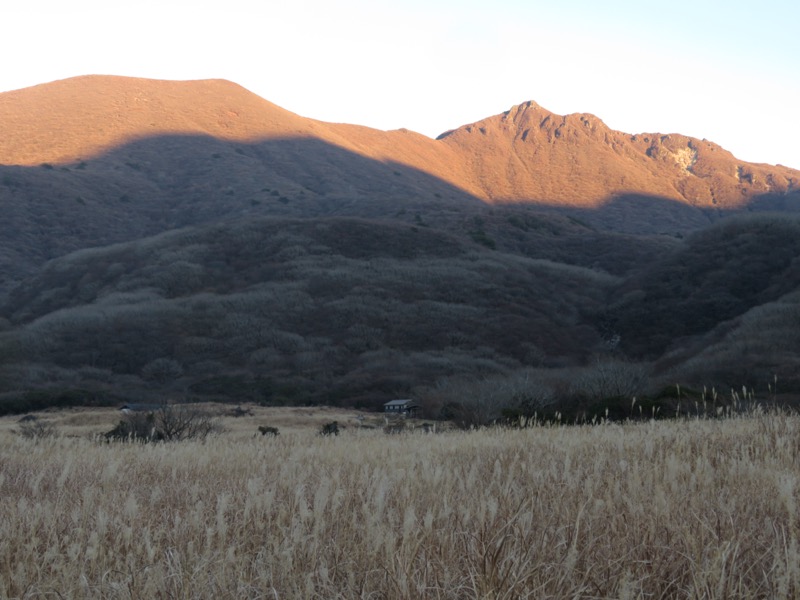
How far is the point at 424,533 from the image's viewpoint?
3.51 m

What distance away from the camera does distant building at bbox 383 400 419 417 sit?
41859mm

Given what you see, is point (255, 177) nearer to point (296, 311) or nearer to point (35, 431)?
point (296, 311)

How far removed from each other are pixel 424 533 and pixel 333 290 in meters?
74.6

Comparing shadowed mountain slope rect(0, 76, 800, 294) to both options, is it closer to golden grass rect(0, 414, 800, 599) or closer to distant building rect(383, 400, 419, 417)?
distant building rect(383, 400, 419, 417)

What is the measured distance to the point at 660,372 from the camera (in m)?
50.5

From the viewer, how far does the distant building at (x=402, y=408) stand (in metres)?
41.9

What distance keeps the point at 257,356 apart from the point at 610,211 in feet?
385

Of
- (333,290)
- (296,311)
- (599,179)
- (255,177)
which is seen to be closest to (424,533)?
(296,311)

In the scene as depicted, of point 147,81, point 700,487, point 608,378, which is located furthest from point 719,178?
point 700,487

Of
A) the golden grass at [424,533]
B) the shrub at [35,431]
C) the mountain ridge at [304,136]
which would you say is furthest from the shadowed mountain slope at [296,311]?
the mountain ridge at [304,136]

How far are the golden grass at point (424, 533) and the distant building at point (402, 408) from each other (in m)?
35.0

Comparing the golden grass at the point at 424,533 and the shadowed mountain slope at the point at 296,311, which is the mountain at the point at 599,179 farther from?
the golden grass at the point at 424,533

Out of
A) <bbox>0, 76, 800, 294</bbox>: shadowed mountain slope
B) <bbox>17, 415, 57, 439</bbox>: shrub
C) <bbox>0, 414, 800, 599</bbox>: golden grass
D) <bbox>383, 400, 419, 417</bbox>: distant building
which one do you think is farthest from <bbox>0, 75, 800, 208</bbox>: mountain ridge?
<bbox>0, 414, 800, 599</bbox>: golden grass

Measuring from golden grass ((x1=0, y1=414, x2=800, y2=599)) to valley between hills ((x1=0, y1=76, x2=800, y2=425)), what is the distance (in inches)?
306
